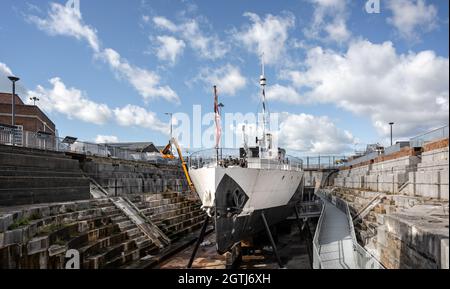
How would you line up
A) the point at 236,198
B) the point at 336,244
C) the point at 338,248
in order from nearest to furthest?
the point at 338,248 → the point at 236,198 → the point at 336,244

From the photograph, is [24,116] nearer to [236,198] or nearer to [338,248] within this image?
[236,198]

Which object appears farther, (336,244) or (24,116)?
(24,116)

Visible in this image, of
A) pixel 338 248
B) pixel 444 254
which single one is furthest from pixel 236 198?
pixel 444 254

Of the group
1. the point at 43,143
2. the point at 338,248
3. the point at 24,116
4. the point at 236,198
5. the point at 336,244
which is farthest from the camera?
the point at 24,116

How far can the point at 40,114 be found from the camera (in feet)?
119

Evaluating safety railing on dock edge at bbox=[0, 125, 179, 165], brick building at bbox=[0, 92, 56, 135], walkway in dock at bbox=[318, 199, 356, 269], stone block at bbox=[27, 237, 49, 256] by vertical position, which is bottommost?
walkway in dock at bbox=[318, 199, 356, 269]

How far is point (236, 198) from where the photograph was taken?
11.2m

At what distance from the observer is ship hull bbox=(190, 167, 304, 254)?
10508mm

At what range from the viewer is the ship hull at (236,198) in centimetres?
1051

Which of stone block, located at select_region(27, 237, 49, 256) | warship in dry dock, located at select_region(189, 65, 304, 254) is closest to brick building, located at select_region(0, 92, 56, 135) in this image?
warship in dry dock, located at select_region(189, 65, 304, 254)

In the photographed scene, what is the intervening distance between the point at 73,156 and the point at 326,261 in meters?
14.2

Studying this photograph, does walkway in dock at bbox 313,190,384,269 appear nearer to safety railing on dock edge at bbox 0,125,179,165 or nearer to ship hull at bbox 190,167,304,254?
ship hull at bbox 190,167,304,254

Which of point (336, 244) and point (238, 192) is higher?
point (238, 192)
